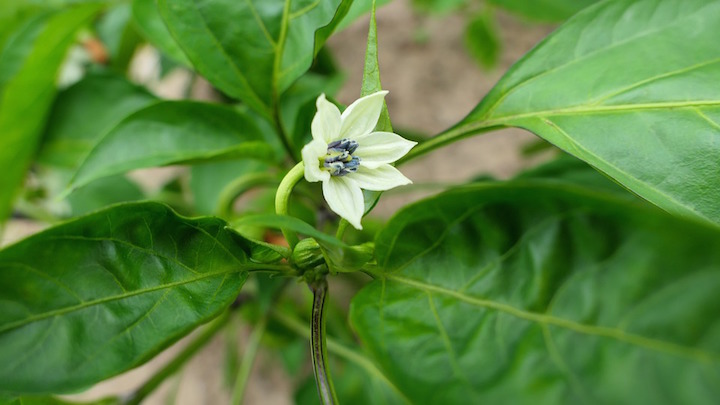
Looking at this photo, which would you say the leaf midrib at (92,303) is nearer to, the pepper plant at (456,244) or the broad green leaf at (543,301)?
the pepper plant at (456,244)

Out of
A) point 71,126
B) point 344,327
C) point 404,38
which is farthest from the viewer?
point 404,38

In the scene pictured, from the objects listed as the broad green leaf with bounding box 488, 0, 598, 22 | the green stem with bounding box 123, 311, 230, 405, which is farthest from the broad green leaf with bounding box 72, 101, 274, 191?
the broad green leaf with bounding box 488, 0, 598, 22

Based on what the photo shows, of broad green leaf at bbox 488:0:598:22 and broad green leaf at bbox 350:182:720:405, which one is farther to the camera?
broad green leaf at bbox 488:0:598:22

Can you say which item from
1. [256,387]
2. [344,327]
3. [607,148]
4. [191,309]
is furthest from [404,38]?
[191,309]

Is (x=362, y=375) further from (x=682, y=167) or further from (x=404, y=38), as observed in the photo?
(x=404, y=38)

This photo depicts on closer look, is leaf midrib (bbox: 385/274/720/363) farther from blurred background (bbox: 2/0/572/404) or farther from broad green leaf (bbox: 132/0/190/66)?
blurred background (bbox: 2/0/572/404)

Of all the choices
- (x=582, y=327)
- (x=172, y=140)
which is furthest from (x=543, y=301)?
(x=172, y=140)
